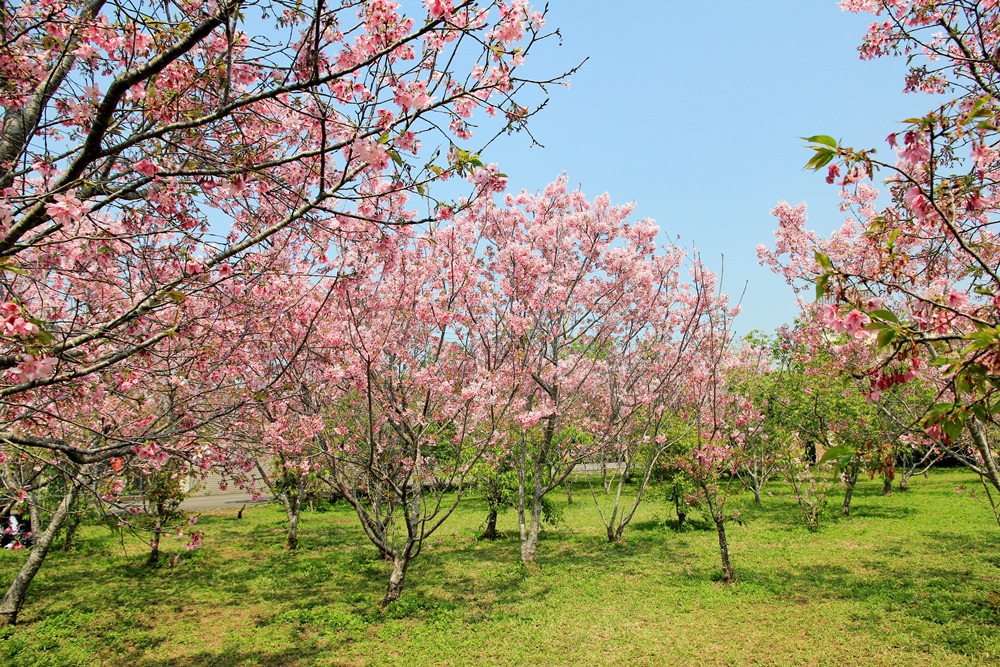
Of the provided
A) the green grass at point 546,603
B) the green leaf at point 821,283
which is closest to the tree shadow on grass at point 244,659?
the green grass at point 546,603

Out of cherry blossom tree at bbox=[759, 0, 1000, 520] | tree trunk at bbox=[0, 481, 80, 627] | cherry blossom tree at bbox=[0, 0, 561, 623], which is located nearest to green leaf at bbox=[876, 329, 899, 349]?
cherry blossom tree at bbox=[759, 0, 1000, 520]

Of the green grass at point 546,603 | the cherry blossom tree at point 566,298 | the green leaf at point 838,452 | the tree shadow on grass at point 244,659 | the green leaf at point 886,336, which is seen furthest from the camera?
the cherry blossom tree at point 566,298

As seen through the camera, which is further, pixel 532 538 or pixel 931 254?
pixel 532 538

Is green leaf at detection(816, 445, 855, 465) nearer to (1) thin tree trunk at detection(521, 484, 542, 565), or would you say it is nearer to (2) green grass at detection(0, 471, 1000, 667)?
(2) green grass at detection(0, 471, 1000, 667)

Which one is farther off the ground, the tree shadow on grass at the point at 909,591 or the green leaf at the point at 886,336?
the green leaf at the point at 886,336

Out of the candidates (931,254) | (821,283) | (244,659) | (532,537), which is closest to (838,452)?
(821,283)

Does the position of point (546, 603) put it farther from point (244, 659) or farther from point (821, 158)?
point (821, 158)

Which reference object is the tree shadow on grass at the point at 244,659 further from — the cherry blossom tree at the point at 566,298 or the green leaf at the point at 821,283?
the green leaf at the point at 821,283

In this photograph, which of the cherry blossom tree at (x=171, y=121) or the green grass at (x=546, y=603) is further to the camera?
the green grass at (x=546, y=603)

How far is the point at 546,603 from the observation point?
7625 millimetres

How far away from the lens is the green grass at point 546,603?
5.94m

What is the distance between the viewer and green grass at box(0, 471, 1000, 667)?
594cm

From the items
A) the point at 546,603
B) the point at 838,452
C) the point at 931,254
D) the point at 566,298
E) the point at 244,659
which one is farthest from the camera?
the point at 566,298

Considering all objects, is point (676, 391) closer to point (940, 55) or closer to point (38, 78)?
point (940, 55)
